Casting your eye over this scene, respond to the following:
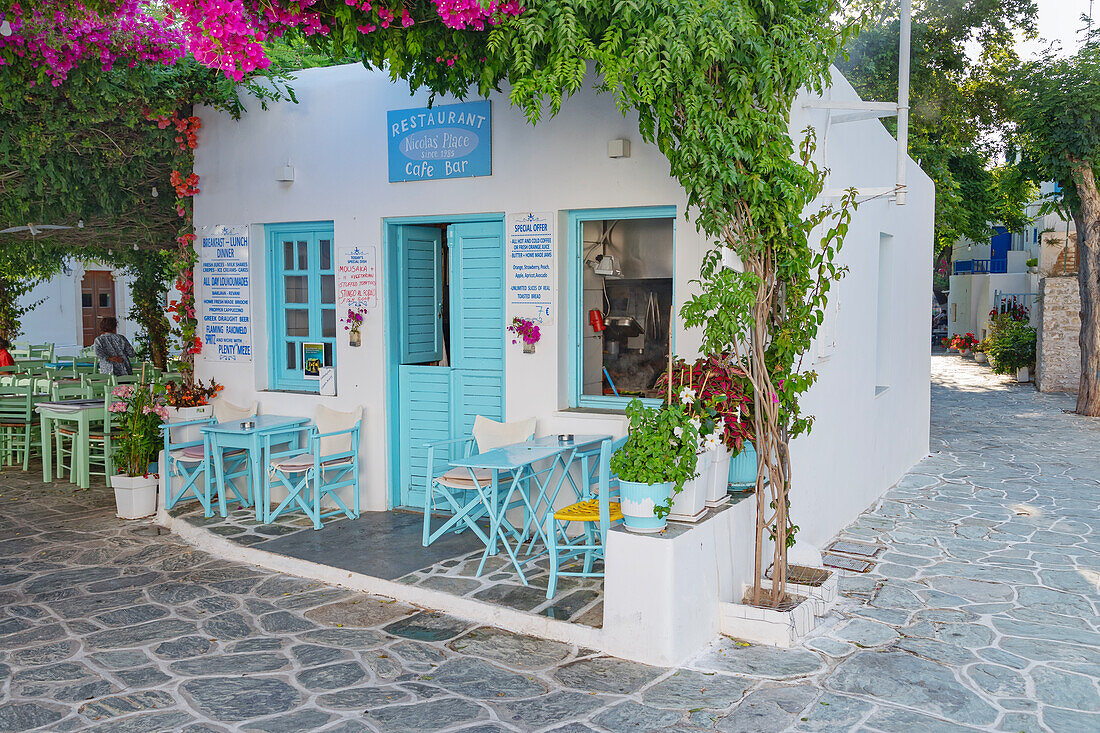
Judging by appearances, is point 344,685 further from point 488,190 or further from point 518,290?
point 488,190

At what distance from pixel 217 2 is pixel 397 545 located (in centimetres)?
360

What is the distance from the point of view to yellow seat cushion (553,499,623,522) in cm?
518

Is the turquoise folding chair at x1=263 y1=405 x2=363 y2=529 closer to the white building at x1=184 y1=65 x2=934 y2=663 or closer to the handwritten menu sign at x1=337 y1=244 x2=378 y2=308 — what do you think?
the white building at x1=184 y1=65 x2=934 y2=663

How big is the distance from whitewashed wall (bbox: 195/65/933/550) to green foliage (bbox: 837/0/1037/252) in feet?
32.1

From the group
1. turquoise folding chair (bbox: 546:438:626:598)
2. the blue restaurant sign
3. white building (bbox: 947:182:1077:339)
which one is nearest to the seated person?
the blue restaurant sign

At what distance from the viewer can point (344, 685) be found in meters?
4.35

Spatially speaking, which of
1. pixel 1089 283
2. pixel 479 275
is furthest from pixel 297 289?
pixel 1089 283

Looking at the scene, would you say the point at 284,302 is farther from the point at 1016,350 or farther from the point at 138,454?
the point at 1016,350

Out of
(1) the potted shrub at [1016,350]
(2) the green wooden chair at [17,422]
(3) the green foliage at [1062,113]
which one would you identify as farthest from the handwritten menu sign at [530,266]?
(1) the potted shrub at [1016,350]

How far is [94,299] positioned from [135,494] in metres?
17.5

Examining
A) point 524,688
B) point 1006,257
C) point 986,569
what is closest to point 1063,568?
point 986,569

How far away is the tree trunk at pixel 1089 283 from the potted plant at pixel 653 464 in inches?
514

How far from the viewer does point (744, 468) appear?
17.5ft

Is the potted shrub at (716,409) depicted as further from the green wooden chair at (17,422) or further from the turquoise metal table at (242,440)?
the green wooden chair at (17,422)
